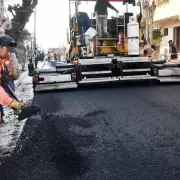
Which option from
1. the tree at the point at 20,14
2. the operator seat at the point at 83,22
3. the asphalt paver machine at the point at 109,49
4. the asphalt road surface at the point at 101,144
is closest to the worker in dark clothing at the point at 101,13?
the asphalt paver machine at the point at 109,49

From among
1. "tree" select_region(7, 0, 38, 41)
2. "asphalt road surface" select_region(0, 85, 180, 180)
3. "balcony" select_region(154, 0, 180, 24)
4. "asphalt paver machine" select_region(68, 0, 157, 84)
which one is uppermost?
"balcony" select_region(154, 0, 180, 24)

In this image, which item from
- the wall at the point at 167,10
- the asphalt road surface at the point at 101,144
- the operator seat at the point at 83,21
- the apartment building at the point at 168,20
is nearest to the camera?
the asphalt road surface at the point at 101,144

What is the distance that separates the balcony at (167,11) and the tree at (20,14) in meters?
11.7

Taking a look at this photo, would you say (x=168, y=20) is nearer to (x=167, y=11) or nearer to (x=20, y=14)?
(x=167, y=11)

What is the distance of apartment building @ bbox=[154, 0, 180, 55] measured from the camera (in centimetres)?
2319

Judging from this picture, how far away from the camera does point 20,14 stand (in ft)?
49.2

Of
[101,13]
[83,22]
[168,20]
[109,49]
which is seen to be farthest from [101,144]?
[168,20]

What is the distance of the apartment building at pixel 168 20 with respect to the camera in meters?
23.2

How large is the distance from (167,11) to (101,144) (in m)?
21.7

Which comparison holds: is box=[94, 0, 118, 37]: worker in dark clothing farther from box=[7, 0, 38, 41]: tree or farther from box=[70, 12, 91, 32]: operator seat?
box=[7, 0, 38, 41]: tree

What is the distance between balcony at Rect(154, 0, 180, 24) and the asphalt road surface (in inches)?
669

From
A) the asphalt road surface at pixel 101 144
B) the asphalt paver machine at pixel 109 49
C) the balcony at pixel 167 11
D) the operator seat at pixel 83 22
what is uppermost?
the balcony at pixel 167 11

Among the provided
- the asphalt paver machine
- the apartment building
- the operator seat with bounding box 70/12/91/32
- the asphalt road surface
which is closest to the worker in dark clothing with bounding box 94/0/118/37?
the asphalt paver machine

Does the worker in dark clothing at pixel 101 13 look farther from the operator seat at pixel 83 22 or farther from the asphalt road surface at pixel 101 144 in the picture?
the asphalt road surface at pixel 101 144
